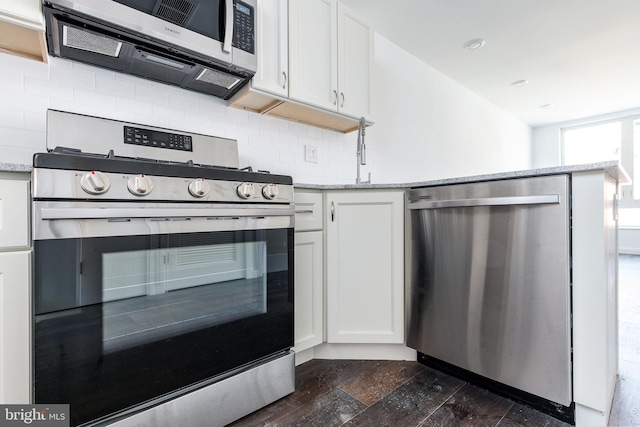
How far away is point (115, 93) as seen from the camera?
4.75ft

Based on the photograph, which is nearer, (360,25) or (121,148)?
(121,148)

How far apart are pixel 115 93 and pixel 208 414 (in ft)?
4.82

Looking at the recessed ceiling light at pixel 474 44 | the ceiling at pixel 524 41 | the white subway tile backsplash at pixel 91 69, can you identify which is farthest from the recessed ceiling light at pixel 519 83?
the white subway tile backsplash at pixel 91 69

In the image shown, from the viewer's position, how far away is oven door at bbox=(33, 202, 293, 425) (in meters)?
0.88

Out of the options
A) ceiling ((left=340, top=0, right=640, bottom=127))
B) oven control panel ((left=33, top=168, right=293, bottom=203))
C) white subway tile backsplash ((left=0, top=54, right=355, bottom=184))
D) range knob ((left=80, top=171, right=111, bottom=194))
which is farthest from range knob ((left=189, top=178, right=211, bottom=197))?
ceiling ((left=340, top=0, right=640, bottom=127))

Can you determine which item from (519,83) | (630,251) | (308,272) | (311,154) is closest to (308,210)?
(308,272)

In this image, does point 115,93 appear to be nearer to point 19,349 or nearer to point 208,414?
point 19,349

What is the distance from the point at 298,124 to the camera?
2146mm

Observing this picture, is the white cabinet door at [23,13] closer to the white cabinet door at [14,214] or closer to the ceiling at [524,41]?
the white cabinet door at [14,214]

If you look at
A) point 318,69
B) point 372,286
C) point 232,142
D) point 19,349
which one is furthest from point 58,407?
point 318,69

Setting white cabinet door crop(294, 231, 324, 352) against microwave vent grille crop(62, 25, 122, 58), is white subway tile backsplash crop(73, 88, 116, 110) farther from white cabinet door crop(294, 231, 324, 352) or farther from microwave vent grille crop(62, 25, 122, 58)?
white cabinet door crop(294, 231, 324, 352)

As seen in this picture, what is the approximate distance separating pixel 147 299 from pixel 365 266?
43.6 inches

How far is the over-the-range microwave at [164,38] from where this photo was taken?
3.73ft

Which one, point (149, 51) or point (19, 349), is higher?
point (149, 51)
